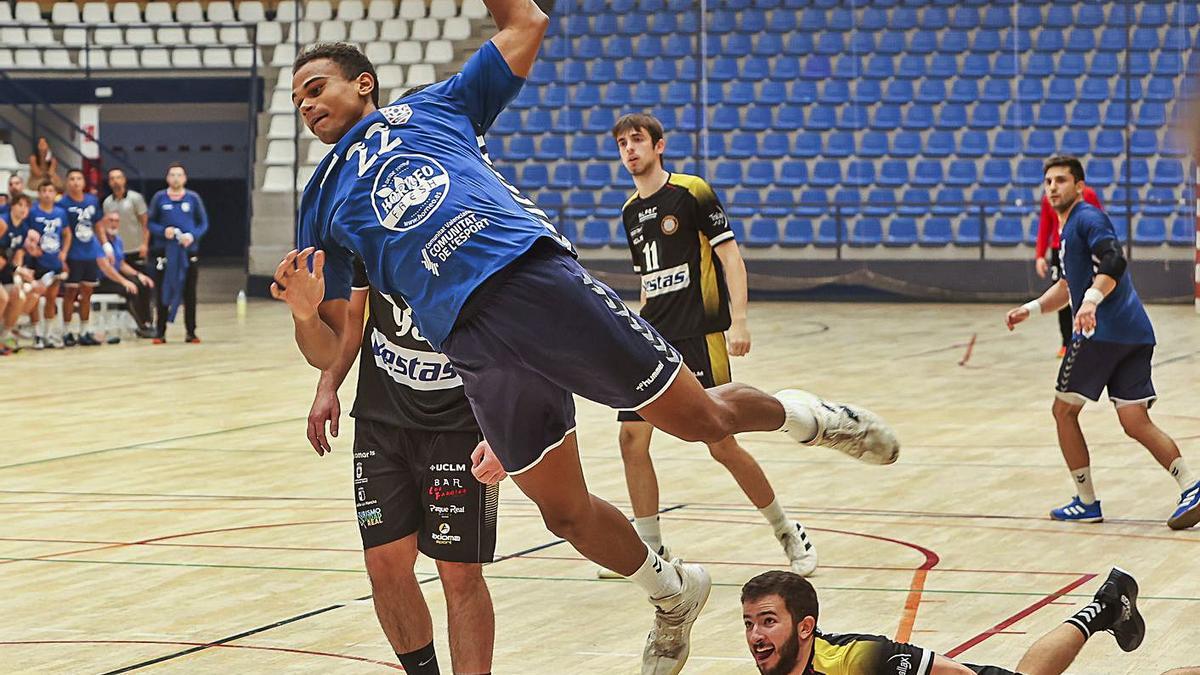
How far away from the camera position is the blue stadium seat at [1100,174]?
24391 mm

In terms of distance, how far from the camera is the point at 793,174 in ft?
85.1

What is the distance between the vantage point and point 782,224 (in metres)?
25.5

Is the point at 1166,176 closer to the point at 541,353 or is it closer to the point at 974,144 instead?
the point at 974,144

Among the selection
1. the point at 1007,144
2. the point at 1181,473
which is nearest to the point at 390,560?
the point at 1181,473

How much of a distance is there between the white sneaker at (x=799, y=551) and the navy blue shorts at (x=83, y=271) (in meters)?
13.7

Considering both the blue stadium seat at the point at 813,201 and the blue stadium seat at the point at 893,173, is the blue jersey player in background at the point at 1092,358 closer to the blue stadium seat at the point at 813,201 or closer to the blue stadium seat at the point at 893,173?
the blue stadium seat at the point at 813,201

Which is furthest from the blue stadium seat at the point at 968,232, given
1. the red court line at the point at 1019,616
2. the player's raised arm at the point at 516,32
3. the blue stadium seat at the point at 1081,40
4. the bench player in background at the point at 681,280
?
the player's raised arm at the point at 516,32

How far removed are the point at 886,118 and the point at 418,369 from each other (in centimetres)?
2219

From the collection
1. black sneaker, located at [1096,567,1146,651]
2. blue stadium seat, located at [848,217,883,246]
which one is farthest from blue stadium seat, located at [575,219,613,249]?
black sneaker, located at [1096,567,1146,651]

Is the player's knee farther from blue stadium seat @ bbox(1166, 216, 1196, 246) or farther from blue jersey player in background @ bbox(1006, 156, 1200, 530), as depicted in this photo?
blue stadium seat @ bbox(1166, 216, 1196, 246)

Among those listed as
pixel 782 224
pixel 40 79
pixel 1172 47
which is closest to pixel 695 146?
pixel 782 224

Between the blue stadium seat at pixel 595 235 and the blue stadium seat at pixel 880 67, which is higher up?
the blue stadium seat at pixel 880 67

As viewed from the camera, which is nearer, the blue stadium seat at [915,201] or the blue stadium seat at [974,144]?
the blue stadium seat at [915,201]

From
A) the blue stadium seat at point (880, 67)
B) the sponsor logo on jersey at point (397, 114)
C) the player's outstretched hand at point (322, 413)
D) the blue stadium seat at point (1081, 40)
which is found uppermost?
the blue stadium seat at point (1081, 40)
